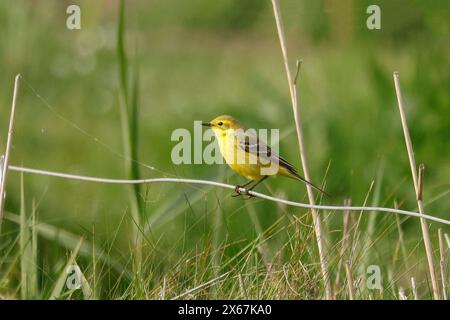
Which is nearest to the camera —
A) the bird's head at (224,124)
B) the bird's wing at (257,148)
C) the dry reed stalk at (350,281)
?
the dry reed stalk at (350,281)

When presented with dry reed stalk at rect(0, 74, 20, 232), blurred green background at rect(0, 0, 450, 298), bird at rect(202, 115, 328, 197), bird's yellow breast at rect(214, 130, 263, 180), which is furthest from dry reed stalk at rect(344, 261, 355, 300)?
dry reed stalk at rect(0, 74, 20, 232)

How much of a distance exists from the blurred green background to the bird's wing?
11.4 inches

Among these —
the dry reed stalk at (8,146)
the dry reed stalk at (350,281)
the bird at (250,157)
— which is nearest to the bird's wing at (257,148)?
the bird at (250,157)

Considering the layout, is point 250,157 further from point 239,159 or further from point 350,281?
point 350,281

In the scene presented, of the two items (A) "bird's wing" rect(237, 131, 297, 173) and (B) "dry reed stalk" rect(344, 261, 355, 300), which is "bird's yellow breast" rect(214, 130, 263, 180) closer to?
(A) "bird's wing" rect(237, 131, 297, 173)

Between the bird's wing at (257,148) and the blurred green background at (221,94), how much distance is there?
0.29 metres

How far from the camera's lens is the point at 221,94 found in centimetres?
820

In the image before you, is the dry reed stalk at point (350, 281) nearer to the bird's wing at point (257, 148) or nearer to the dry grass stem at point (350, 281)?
the dry grass stem at point (350, 281)

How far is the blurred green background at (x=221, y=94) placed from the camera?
5.11 metres

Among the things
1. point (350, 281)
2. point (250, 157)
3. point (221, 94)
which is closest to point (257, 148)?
point (250, 157)

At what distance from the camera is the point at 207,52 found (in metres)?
10.3

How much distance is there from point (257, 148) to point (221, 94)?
5.08m
